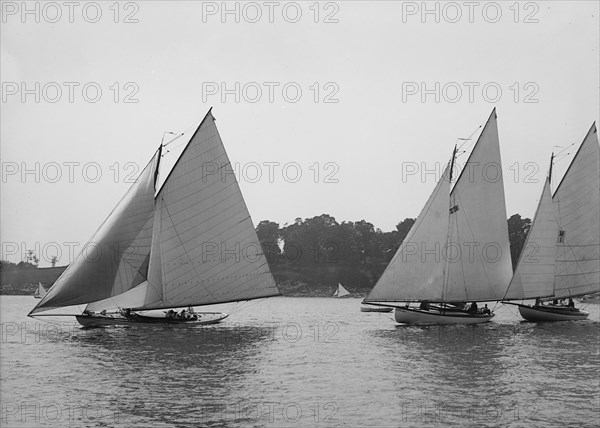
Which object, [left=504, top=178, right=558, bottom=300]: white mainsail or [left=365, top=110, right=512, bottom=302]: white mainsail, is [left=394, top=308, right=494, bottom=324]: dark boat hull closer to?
[left=365, top=110, right=512, bottom=302]: white mainsail

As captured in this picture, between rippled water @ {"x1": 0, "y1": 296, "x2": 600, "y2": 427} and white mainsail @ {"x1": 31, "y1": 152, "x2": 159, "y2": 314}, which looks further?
white mainsail @ {"x1": 31, "y1": 152, "x2": 159, "y2": 314}

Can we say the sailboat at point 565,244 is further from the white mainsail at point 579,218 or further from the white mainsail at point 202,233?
the white mainsail at point 202,233

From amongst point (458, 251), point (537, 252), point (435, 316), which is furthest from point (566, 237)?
point (435, 316)

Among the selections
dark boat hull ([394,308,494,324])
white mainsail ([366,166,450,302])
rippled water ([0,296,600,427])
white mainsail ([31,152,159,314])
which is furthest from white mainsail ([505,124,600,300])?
white mainsail ([31,152,159,314])

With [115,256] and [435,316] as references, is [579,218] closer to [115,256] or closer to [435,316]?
[435,316]

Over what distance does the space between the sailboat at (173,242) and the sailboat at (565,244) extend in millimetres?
26824

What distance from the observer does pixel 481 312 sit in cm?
6419

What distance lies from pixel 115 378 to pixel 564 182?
4720 centimetres

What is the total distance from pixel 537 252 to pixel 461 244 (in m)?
8.10

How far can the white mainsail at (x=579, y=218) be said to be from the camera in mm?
65625

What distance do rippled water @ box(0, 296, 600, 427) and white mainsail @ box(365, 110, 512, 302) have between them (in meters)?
5.37

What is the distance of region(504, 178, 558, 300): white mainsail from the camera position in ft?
209

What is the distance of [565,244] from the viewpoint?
2621 inches

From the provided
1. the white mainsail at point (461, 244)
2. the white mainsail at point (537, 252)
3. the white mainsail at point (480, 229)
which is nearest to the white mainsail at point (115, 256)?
the white mainsail at point (461, 244)
